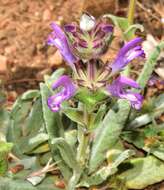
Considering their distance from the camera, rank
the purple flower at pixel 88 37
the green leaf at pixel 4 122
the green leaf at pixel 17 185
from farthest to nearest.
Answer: the green leaf at pixel 4 122 → the green leaf at pixel 17 185 → the purple flower at pixel 88 37

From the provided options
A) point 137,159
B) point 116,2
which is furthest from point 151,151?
point 116,2

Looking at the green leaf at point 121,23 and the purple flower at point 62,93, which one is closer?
the purple flower at point 62,93

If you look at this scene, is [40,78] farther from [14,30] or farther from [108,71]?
[108,71]

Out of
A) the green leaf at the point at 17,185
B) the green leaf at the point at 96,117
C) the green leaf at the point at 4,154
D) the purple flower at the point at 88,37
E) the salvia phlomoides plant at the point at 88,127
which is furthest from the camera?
the green leaf at the point at 17,185

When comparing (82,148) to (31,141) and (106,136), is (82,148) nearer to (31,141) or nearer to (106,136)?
(106,136)

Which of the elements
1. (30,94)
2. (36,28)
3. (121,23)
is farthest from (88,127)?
(36,28)

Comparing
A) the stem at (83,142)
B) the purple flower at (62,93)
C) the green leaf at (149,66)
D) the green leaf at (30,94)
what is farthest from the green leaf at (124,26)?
the purple flower at (62,93)

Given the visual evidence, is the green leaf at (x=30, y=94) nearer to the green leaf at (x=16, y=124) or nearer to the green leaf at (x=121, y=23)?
the green leaf at (x=16, y=124)

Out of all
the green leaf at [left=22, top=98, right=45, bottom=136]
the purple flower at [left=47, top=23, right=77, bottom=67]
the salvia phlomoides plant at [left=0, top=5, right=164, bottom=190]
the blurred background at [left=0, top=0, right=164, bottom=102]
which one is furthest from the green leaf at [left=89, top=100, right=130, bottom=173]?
the blurred background at [left=0, top=0, right=164, bottom=102]
